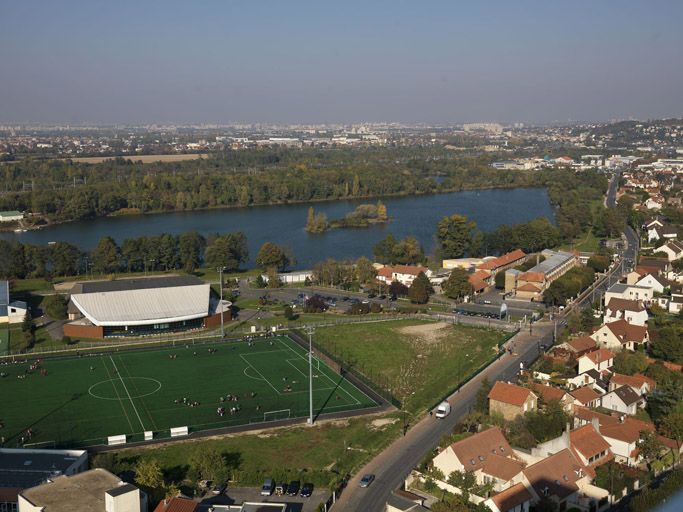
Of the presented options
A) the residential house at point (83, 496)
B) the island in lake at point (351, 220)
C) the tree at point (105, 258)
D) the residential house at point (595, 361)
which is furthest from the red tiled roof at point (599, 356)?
the island in lake at point (351, 220)

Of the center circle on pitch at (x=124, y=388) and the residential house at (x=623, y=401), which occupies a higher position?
the residential house at (x=623, y=401)

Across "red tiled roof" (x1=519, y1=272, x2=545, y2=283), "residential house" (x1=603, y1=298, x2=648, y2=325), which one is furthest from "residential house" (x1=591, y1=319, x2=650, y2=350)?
"red tiled roof" (x1=519, y1=272, x2=545, y2=283)

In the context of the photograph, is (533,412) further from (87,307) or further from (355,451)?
(87,307)

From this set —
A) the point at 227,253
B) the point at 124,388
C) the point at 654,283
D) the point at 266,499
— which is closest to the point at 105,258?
the point at 227,253

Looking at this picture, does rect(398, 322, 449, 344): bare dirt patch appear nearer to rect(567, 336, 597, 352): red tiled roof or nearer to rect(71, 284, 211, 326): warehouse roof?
rect(567, 336, 597, 352): red tiled roof

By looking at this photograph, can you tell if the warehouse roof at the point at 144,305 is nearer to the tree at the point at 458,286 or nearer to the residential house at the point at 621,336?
the tree at the point at 458,286

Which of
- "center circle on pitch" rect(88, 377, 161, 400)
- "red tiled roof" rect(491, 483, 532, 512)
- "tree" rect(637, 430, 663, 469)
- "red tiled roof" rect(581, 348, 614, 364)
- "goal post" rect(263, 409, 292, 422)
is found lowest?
"center circle on pitch" rect(88, 377, 161, 400)
